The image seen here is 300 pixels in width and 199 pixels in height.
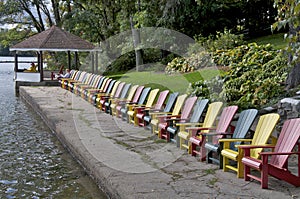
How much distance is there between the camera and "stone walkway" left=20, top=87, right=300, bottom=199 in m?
5.73

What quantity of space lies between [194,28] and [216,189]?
20.8 m

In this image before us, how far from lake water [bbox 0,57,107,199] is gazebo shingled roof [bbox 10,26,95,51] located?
460 inches

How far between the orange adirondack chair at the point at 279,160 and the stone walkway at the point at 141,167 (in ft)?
0.40

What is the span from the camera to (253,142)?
655 cm

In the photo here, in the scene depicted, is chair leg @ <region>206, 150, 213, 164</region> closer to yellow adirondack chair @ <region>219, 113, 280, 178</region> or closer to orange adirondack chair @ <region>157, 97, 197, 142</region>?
yellow adirondack chair @ <region>219, 113, 280, 178</region>

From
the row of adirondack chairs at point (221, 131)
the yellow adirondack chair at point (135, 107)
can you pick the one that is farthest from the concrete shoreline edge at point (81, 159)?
the yellow adirondack chair at point (135, 107)

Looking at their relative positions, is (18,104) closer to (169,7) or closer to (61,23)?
(169,7)

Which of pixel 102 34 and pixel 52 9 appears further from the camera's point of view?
pixel 52 9

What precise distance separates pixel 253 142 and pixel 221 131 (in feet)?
2.87

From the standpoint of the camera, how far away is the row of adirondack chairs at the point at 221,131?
5.90 metres

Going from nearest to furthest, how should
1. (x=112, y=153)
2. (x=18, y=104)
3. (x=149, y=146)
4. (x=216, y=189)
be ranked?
(x=216, y=189), (x=112, y=153), (x=149, y=146), (x=18, y=104)

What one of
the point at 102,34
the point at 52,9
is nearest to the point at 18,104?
the point at 102,34

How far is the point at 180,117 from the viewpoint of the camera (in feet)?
29.7

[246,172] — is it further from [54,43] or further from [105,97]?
[54,43]
